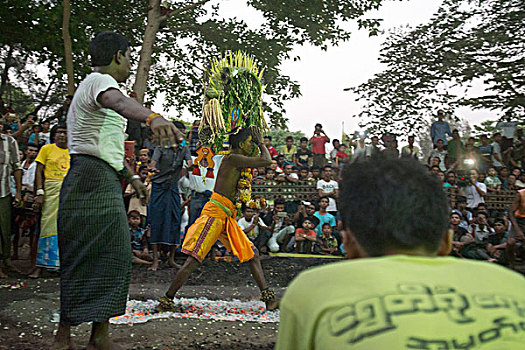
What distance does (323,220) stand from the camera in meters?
10.4

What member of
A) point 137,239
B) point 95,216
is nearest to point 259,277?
point 95,216

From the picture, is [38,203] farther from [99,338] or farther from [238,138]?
[99,338]

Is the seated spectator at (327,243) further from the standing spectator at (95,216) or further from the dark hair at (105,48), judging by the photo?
the dark hair at (105,48)

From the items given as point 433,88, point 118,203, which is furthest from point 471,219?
point 118,203

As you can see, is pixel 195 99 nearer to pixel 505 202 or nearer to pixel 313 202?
pixel 313 202

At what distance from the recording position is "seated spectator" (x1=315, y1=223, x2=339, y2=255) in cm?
→ 1000

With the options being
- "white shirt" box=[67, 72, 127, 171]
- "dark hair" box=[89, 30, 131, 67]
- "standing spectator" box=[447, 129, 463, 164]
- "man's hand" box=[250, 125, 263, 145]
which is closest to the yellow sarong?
"man's hand" box=[250, 125, 263, 145]

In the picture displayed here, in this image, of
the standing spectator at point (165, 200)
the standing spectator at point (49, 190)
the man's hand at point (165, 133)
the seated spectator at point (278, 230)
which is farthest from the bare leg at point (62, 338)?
the seated spectator at point (278, 230)

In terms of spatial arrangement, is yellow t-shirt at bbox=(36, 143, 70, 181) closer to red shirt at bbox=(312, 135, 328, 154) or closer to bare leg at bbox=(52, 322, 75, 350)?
bare leg at bbox=(52, 322, 75, 350)

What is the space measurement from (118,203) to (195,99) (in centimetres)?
1156

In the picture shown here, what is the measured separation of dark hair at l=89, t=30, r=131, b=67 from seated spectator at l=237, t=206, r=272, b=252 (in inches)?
256

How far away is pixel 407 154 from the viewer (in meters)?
1.73

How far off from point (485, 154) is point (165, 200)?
32.5 feet

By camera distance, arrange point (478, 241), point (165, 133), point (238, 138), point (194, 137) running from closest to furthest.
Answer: point (165, 133) → point (238, 138) → point (194, 137) → point (478, 241)
